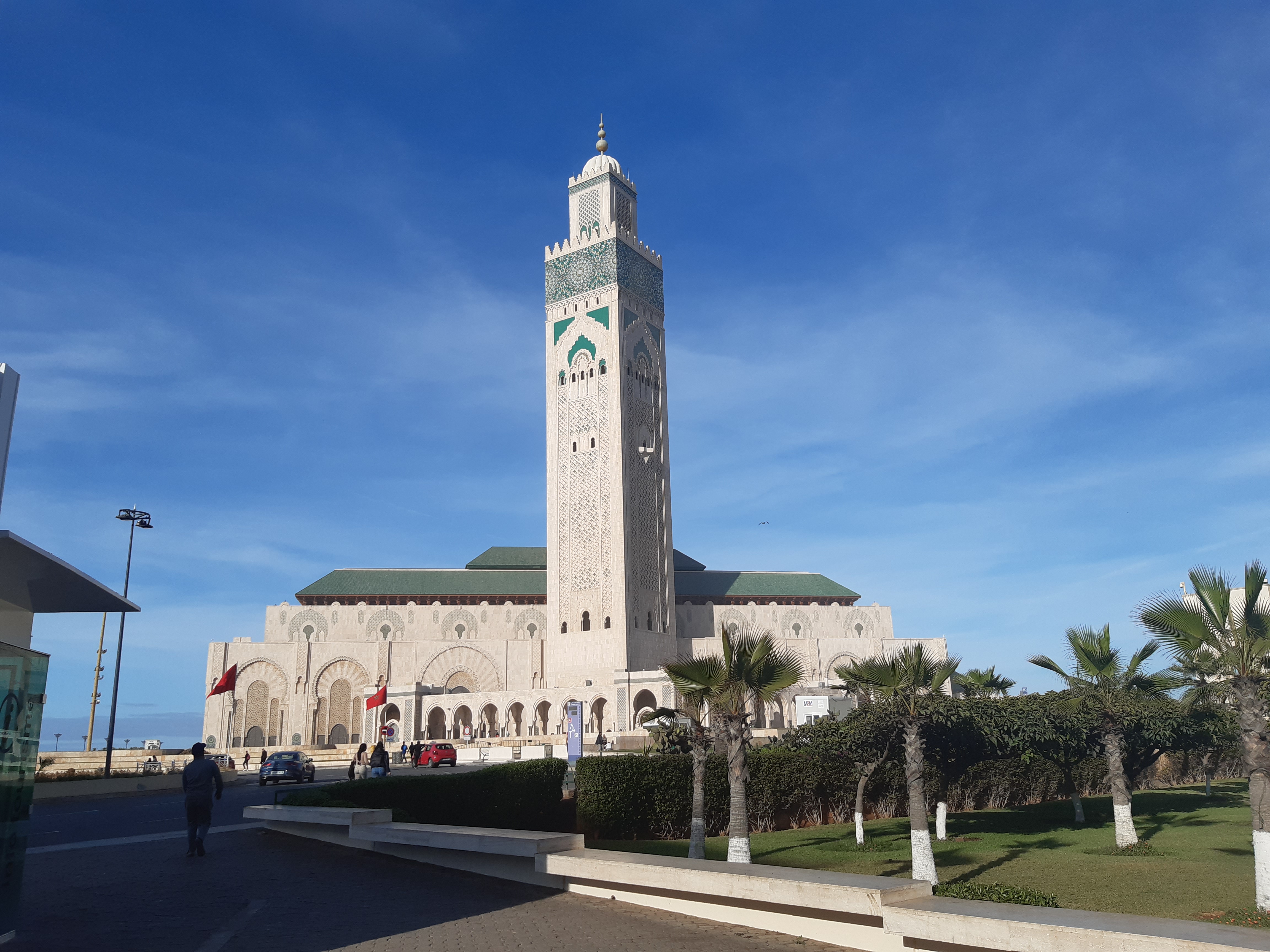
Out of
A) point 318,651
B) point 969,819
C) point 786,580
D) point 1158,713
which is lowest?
point 969,819

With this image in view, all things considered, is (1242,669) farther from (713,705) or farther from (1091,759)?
(1091,759)

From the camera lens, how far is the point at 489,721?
2164 inches

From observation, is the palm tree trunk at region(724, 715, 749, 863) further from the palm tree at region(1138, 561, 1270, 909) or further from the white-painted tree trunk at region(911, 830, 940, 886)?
the palm tree at region(1138, 561, 1270, 909)

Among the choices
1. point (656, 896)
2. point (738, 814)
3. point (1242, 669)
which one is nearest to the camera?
point (656, 896)

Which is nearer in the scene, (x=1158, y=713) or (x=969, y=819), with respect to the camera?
(x=1158, y=713)

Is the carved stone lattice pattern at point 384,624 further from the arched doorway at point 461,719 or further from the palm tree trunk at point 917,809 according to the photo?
the palm tree trunk at point 917,809

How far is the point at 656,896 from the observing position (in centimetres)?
768

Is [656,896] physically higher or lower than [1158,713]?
lower

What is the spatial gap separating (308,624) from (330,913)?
2228 inches

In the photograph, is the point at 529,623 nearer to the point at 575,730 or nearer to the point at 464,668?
the point at 464,668

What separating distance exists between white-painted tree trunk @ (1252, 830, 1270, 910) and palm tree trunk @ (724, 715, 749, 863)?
550cm

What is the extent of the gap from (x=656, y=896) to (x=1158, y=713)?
1521cm

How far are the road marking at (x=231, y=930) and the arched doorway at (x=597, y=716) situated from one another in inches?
1708

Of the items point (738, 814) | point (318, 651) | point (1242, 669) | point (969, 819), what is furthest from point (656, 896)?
point (318, 651)
